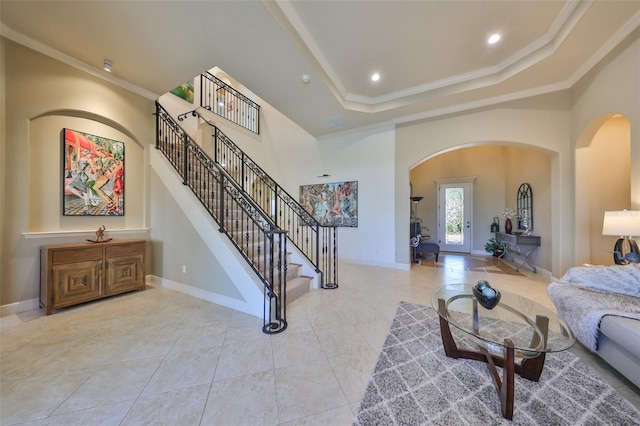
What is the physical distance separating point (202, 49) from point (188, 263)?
3.05m

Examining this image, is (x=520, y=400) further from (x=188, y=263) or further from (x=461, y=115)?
(x=461, y=115)

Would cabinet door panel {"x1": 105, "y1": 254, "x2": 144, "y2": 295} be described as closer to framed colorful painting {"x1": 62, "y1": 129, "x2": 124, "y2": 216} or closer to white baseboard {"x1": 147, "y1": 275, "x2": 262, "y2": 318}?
white baseboard {"x1": 147, "y1": 275, "x2": 262, "y2": 318}

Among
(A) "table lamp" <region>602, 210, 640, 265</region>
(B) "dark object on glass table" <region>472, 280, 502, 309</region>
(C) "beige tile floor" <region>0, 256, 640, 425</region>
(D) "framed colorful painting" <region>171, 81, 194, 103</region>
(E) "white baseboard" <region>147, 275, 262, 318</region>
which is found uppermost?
(D) "framed colorful painting" <region>171, 81, 194, 103</region>

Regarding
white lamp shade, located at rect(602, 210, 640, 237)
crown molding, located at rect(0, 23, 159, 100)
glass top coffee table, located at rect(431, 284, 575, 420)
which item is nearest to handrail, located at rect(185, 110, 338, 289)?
crown molding, located at rect(0, 23, 159, 100)

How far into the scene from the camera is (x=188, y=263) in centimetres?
344

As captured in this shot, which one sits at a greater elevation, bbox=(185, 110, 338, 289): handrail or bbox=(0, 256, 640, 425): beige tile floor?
bbox=(185, 110, 338, 289): handrail

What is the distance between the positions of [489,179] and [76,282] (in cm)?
971

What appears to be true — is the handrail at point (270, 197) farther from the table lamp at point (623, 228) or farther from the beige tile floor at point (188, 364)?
the table lamp at point (623, 228)

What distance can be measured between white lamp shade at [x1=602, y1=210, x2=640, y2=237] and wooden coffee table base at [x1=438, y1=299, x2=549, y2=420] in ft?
6.14

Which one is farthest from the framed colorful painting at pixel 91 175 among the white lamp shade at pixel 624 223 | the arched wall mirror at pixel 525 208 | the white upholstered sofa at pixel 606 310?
the arched wall mirror at pixel 525 208

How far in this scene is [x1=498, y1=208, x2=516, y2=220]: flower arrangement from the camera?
6.16 metres

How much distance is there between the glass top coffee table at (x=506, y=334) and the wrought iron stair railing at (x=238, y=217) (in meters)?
1.69

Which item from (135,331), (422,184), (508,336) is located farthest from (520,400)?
(422,184)

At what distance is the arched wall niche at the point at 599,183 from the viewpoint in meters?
3.52
